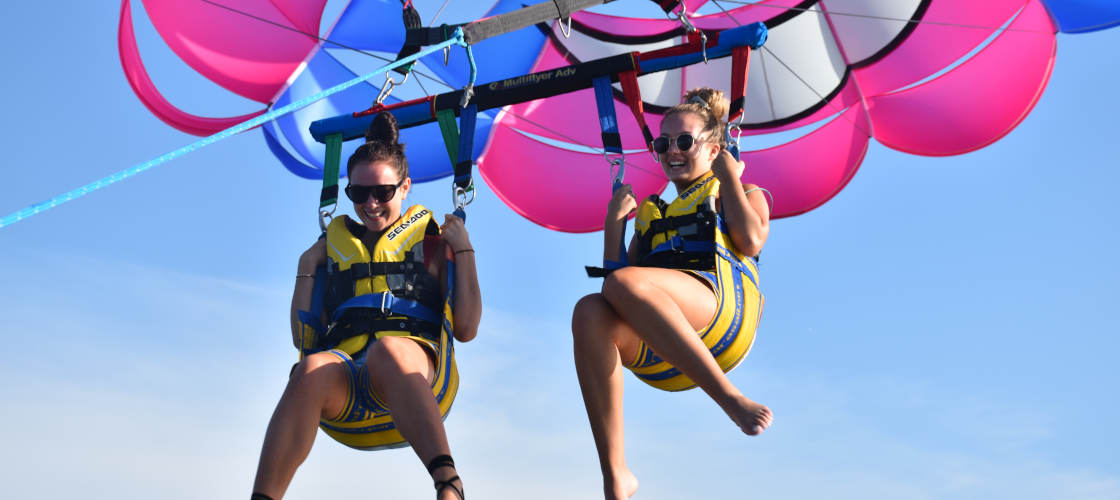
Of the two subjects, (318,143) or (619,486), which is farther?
(318,143)

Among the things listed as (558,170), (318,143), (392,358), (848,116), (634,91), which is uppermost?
(848,116)

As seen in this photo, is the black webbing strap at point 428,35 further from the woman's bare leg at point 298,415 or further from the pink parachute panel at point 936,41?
the pink parachute panel at point 936,41

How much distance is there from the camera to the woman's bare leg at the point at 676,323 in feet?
10.3

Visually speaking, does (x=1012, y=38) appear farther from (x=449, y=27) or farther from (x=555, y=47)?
(x=449, y=27)

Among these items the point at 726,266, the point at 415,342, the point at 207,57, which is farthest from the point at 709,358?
the point at 207,57

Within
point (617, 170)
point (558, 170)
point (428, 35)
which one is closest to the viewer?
point (617, 170)

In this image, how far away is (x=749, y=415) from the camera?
3.08 metres

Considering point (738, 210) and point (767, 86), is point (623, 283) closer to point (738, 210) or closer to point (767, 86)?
point (738, 210)

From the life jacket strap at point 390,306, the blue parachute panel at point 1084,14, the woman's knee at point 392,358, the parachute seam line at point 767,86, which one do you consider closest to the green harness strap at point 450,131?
the life jacket strap at point 390,306

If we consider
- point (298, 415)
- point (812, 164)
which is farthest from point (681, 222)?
point (812, 164)

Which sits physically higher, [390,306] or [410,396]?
[390,306]

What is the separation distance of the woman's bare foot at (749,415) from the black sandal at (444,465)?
2.82 ft

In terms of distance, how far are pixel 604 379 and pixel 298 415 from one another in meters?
0.98

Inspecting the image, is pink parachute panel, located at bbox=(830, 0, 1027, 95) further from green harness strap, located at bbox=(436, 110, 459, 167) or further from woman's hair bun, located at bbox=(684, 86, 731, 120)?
green harness strap, located at bbox=(436, 110, 459, 167)
